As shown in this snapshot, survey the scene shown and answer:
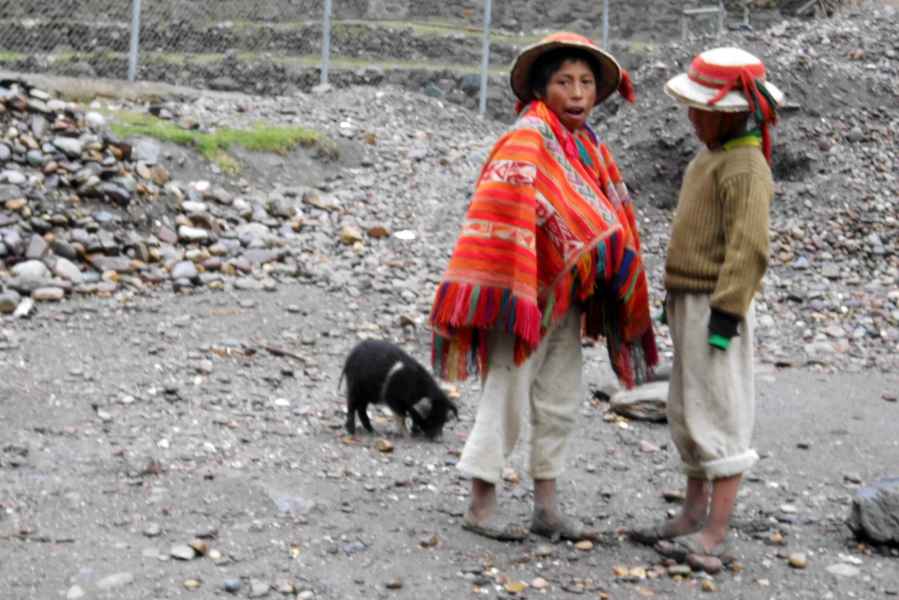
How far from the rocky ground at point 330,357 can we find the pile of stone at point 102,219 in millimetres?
22

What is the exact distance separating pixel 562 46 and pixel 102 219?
493 centimetres

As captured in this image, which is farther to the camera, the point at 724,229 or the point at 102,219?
the point at 102,219

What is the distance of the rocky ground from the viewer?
4.43 metres

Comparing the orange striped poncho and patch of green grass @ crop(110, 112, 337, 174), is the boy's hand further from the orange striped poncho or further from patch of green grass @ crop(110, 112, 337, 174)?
patch of green grass @ crop(110, 112, 337, 174)

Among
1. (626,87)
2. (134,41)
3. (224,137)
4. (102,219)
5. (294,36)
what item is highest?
(626,87)

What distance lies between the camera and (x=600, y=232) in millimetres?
4375

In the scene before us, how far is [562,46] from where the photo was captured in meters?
4.40

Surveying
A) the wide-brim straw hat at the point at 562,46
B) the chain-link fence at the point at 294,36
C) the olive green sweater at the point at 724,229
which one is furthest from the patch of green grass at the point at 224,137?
the olive green sweater at the point at 724,229

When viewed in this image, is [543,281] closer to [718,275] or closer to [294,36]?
[718,275]

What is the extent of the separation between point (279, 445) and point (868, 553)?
2514 mm

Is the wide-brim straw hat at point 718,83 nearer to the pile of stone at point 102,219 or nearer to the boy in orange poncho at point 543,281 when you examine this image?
the boy in orange poncho at point 543,281

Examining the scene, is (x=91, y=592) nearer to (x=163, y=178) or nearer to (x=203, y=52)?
(x=163, y=178)

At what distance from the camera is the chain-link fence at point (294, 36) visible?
15.7 meters

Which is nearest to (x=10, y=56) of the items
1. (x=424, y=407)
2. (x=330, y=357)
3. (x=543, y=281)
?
(x=330, y=357)
